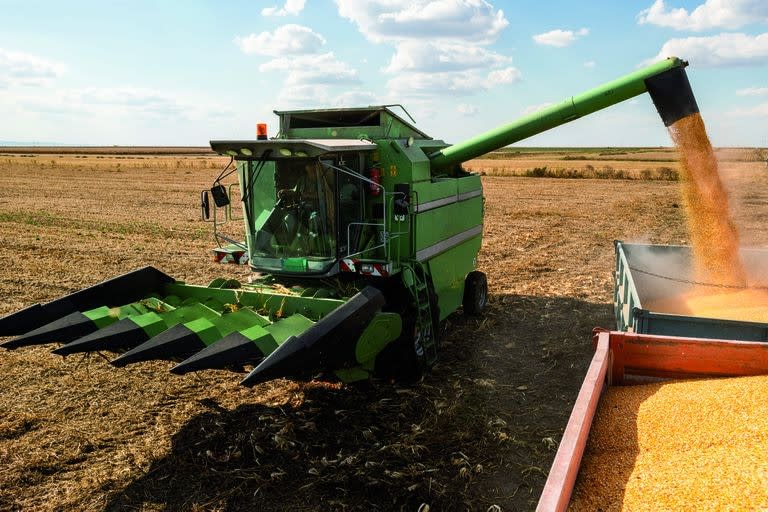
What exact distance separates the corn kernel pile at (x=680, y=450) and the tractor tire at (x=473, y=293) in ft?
17.1

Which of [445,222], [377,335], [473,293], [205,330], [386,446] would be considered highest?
[445,222]

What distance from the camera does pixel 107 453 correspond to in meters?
5.09

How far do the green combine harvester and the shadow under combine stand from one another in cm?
57

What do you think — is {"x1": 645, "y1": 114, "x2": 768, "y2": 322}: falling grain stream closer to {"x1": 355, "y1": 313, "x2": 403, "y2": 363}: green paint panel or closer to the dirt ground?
the dirt ground

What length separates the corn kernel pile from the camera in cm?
263

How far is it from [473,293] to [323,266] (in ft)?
11.2

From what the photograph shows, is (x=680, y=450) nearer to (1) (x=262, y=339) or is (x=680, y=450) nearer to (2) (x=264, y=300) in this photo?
(1) (x=262, y=339)

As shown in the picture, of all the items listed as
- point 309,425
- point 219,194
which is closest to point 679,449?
point 309,425

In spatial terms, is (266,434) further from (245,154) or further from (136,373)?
(245,154)

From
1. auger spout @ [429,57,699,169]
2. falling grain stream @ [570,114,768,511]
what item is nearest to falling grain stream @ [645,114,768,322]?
auger spout @ [429,57,699,169]

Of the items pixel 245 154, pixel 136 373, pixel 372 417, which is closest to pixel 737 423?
pixel 372 417

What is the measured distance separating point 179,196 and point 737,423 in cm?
2484

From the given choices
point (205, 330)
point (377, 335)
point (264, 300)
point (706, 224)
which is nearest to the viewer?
point (205, 330)

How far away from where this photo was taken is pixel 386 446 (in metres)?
5.23
